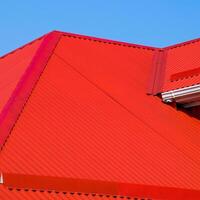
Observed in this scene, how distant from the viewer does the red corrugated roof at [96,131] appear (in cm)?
1180

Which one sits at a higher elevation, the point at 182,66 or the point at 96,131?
the point at 182,66

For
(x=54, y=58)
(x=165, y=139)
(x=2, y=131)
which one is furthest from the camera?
(x=54, y=58)

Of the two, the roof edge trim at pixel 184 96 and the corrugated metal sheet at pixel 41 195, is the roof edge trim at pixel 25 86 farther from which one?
the roof edge trim at pixel 184 96

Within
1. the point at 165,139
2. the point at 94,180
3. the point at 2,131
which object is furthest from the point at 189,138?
the point at 2,131

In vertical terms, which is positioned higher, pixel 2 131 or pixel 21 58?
pixel 21 58

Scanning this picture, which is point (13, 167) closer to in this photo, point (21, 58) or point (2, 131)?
→ point (2, 131)

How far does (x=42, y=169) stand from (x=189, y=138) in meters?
4.38

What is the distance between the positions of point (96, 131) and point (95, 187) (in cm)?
Answer: 215

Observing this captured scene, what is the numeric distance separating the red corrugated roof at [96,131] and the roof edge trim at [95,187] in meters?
0.02

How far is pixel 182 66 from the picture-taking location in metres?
17.3

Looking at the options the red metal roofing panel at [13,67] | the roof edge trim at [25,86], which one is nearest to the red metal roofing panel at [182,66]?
the roof edge trim at [25,86]

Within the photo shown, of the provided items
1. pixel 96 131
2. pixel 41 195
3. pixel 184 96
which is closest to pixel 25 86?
pixel 96 131

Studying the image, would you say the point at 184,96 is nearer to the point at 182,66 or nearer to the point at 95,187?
the point at 182,66

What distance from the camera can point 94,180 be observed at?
37.9ft
